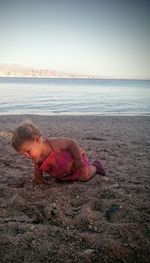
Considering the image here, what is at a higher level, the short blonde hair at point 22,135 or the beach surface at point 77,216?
the short blonde hair at point 22,135

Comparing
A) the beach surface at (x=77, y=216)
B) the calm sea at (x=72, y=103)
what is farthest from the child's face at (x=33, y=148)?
the calm sea at (x=72, y=103)

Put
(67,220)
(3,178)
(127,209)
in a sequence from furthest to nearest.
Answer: (3,178) → (127,209) → (67,220)

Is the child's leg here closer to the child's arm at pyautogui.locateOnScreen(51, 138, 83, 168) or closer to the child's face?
the child's arm at pyautogui.locateOnScreen(51, 138, 83, 168)

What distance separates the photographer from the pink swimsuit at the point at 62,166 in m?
3.46

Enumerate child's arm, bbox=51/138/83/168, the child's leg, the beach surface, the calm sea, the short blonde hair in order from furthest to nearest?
the calm sea
the child's leg
child's arm, bbox=51/138/83/168
the short blonde hair
the beach surface

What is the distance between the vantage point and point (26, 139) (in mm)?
3072

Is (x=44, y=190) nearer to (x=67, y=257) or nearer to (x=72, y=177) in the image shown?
(x=72, y=177)

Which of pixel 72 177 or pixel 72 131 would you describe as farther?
pixel 72 131

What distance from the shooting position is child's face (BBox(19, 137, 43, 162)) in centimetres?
310

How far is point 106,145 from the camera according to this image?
6.17 metres

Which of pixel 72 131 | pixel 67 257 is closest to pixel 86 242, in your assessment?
pixel 67 257

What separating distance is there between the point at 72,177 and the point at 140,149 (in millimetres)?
2641

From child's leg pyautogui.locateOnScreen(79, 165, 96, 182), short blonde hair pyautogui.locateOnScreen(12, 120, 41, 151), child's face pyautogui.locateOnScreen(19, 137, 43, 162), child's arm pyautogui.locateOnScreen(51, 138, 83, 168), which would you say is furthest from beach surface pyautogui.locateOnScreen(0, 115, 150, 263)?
short blonde hair pyautogui.locateOnScreen(12, 120, 41, 151)

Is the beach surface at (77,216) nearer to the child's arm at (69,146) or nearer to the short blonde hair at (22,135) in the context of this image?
the child's arm at (69,146)
